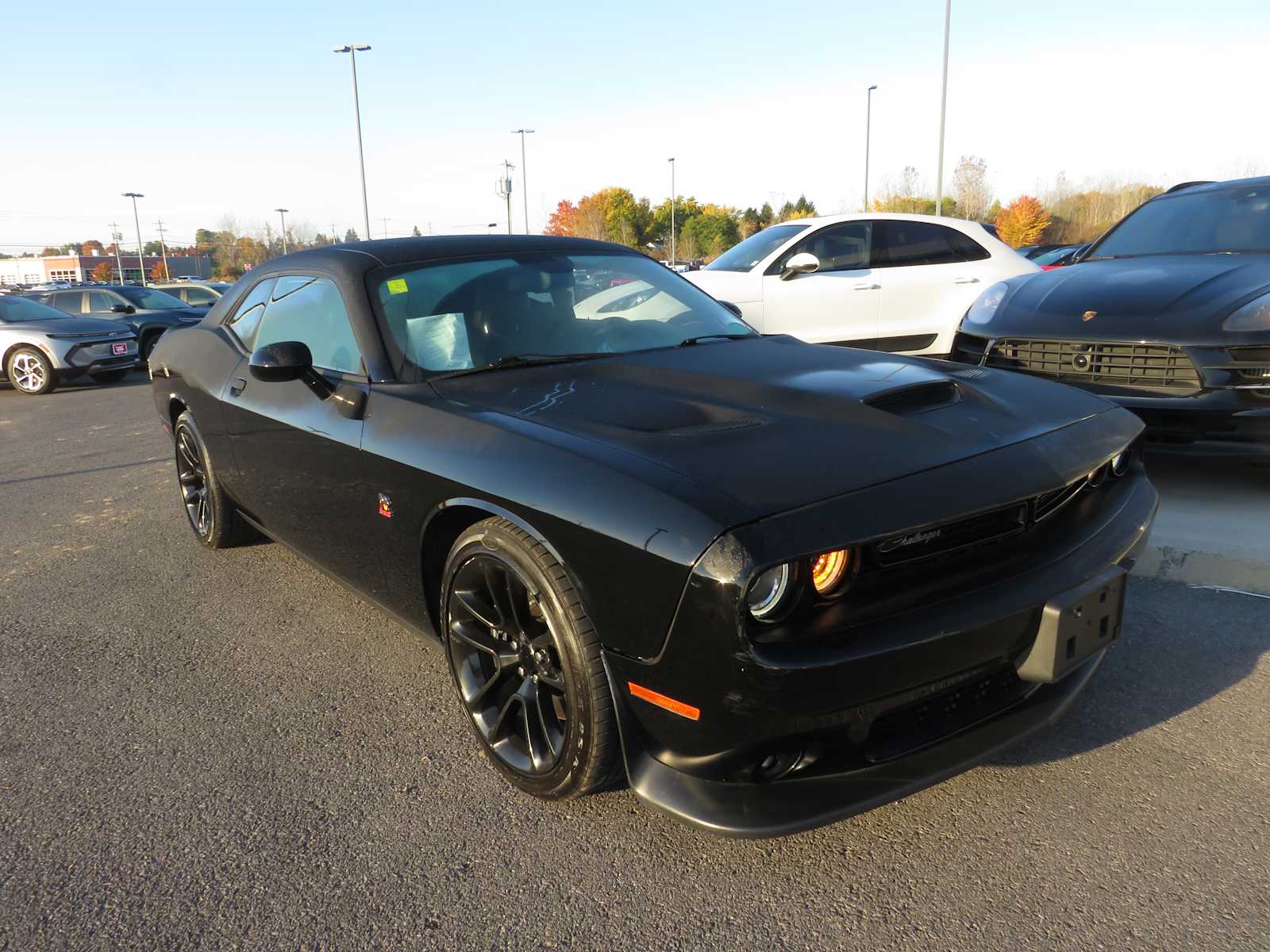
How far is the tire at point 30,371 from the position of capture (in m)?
12.4

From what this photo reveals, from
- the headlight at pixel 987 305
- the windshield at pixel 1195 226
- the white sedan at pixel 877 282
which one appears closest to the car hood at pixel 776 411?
the headlight at pixel 987 305

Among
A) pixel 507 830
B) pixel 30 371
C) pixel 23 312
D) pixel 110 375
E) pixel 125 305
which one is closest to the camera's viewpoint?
pixel 507 830

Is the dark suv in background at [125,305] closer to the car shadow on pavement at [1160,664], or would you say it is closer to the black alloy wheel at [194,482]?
the black alloy wheel at [194,482]

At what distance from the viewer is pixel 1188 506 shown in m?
4.15

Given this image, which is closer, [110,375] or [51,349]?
[51,349]

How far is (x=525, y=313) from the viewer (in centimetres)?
315

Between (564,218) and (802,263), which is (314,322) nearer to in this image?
(802,263)

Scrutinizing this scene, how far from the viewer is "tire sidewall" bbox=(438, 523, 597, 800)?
207 cm

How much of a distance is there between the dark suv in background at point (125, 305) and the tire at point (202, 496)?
37.9ft

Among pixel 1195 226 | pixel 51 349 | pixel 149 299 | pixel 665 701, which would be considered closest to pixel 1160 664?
pixel 665 701

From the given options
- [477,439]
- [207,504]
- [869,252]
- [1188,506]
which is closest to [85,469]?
[207,504]

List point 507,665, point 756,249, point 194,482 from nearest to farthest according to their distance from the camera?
point 507,665, point 194,482, point 756,249

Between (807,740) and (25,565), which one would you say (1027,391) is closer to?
(807,740)

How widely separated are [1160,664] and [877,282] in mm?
5055
